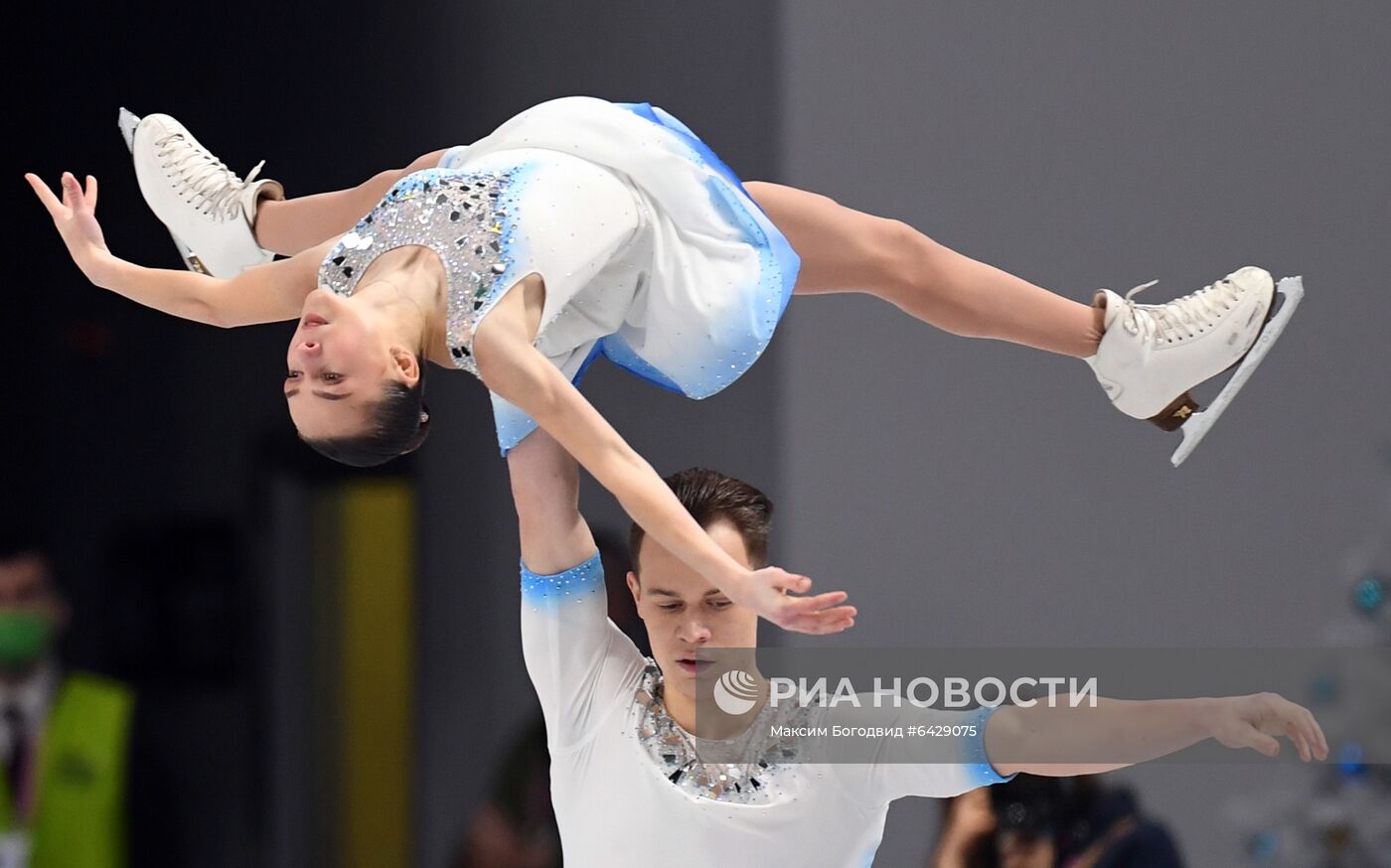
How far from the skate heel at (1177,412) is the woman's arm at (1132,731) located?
771 mm

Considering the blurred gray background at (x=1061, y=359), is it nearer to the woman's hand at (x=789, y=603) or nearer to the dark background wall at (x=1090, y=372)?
the dark background wall at (x=1090, y=372)

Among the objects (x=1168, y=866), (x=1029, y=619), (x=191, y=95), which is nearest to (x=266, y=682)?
(x=191, y=95)

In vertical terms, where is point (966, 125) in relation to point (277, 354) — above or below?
above

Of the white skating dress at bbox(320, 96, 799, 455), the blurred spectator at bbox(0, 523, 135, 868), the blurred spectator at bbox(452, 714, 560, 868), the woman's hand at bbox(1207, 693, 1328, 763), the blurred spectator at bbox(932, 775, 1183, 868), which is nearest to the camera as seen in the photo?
the woman's hand at bbox(1207, 693, 1328, 763)

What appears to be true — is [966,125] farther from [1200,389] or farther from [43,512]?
[43,512]

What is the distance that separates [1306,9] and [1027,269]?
0.75m

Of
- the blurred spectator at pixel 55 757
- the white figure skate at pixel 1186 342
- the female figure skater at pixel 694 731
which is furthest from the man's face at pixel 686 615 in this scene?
the blurred spectator at pixel 55 757

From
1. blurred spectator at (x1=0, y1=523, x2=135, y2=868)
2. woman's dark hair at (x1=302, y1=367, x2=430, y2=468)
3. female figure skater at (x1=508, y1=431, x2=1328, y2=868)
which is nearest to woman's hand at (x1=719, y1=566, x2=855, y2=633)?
female figure skater at (x1=508, y1=431, x2=1328, y2=868)

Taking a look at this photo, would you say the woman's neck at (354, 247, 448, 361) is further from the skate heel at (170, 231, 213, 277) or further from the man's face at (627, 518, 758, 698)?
the skate heel at (170, 231, 213, 277)

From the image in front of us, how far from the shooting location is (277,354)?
14.2ft

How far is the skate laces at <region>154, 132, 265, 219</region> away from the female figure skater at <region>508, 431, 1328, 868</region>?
725 millimetres

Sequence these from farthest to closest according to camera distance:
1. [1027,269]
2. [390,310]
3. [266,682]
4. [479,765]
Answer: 1. [266,682]
2. [479,765]
3. [1027,269]
4. [390,310]

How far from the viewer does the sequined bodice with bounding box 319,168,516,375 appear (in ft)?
7.70

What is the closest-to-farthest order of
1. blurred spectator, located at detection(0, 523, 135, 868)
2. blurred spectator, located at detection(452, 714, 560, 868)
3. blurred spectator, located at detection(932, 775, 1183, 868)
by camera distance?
blurred spectator, located at detection(932, 775, 1183, 868)
blurred spectator, located at detection(452, 714, 560, 868)
blurred spectator, located at detection(0, 523, 135, 868)
